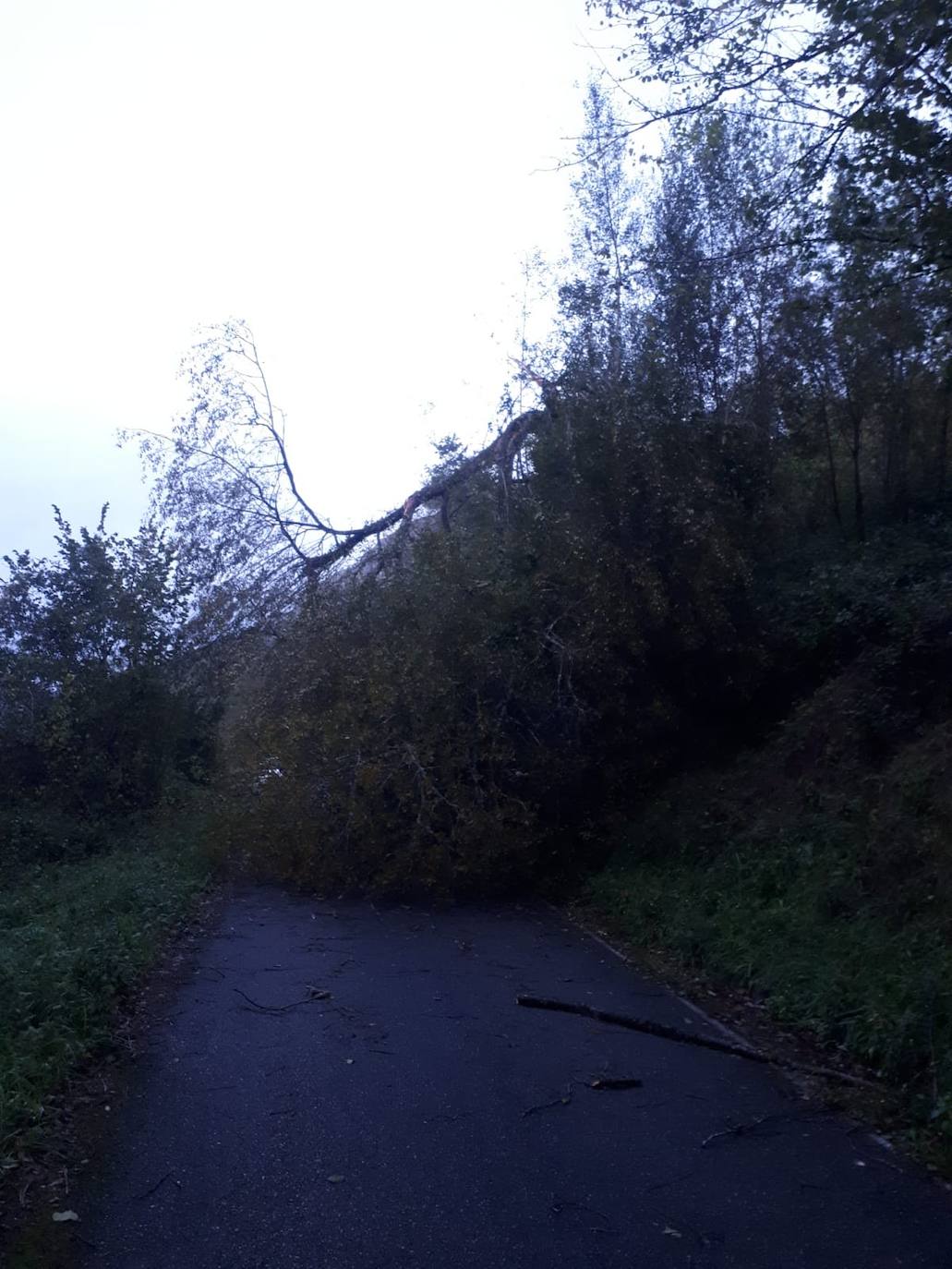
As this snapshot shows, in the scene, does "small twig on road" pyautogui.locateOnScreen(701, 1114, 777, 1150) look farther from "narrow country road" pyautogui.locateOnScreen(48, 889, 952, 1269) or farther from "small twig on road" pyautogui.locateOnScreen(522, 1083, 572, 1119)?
"small twig on road" pyautogui.locateOnScreen(522, 1083, 572, 1119)

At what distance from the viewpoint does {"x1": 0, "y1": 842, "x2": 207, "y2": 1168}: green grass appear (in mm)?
6965

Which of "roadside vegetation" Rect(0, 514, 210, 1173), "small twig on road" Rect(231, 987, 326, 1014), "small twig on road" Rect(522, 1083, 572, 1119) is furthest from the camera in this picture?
"roadside vegetation" Rect(0, 514, 210, 1173)

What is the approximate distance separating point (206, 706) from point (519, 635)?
29.7ft

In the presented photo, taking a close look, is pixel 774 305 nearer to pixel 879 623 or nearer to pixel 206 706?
pixel 879 623

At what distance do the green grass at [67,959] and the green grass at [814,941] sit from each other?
15.5ft

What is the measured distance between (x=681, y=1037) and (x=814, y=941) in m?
1.92

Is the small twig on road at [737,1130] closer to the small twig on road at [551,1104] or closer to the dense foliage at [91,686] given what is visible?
the small twig on road at [551,1104]

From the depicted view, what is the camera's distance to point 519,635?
1650cm

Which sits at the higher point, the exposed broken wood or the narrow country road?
the exposed broken wood

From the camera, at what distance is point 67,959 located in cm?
886

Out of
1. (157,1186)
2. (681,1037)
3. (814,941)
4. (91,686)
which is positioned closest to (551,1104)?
(681,1037)

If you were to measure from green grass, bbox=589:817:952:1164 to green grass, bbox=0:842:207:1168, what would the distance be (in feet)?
15.5

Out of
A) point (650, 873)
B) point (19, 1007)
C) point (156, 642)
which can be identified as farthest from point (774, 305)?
point (19, 1007)

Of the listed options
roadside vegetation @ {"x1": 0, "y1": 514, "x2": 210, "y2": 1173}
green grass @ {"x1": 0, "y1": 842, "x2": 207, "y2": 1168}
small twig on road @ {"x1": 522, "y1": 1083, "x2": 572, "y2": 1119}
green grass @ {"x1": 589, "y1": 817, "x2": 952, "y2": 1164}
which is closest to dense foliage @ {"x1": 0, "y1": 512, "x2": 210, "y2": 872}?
roadside vegetation @ {"x1": 0, "y1": 514, "x2": 210, "y2": 1173}
